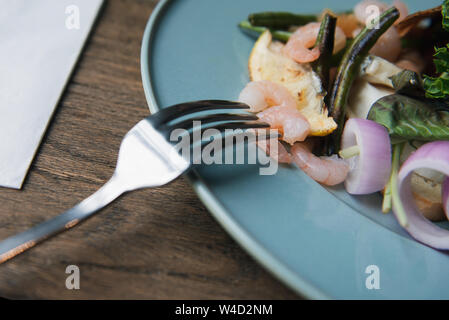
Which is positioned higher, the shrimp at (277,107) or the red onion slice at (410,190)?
the shrimp at (277,107)

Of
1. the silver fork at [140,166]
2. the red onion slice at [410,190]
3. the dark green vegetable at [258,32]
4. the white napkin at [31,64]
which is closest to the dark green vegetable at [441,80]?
the red onion slice at [410,190]

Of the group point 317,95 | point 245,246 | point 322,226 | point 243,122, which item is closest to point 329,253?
point 322,226

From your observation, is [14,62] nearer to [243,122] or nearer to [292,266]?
[243,122]

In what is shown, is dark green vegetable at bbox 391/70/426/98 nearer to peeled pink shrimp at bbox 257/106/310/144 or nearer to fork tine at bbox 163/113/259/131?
peeled pink shrimp at bbox 257/106/310/144

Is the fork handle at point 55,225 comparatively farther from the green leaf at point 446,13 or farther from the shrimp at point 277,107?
the green leaf at point 446,13

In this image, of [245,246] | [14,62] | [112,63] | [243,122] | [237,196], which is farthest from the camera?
[112,63]

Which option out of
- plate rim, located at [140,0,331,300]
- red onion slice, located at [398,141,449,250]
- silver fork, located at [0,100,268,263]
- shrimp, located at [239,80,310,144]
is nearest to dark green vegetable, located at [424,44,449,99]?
red onion slice, located at [398,141,449,250]
